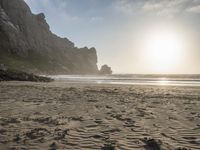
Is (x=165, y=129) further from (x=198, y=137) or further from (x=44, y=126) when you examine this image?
(x=44, y=126)

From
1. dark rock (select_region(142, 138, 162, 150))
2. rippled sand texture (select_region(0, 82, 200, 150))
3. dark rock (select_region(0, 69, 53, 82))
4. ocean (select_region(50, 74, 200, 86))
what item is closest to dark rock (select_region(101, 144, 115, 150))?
rippled sand texture (select_region(0, 82, 200, 150))

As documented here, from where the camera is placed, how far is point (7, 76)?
4675 centimetres

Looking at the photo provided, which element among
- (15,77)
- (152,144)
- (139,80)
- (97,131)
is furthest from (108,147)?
(139,80)

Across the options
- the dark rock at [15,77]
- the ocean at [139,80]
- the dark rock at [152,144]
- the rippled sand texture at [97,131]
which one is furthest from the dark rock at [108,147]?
the ocean at [139,80]

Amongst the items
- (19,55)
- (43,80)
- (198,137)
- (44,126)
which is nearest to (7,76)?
(43,80)

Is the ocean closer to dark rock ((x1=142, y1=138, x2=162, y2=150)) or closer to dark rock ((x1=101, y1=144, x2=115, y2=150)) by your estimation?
dark rock ((x1=142, y1=138, x2=162, y2=150))

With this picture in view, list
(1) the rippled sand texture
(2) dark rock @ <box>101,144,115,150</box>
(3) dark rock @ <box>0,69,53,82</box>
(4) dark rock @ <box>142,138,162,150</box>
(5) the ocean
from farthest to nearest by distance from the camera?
(5) the ocean → (3) dark rock @ <box>0,69,53,82</box> → (1) the rippled sand texture → (4) dark rock @ <box>142,138,162,150</box> → (2) dark rock @ <box>101,144,115,150</box>

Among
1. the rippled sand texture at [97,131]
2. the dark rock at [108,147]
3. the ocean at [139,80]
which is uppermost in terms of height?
the ocean at [139,80]

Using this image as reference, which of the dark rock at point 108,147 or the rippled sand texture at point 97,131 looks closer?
the dark rock at point 108,147

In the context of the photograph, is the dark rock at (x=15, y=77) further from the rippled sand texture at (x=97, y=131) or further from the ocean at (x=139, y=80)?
the rippled sand texture at (x=97, y=131)

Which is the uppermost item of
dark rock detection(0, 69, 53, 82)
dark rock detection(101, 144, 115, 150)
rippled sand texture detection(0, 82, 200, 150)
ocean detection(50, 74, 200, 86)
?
dark rock detection(0, 69, 53, 82)

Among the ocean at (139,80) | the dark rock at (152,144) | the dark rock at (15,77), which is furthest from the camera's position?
the ocean at (139,80)

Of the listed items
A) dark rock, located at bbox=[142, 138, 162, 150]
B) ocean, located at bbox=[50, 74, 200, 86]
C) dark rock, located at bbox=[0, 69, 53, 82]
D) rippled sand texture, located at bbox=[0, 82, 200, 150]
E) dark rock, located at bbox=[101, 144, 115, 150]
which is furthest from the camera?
ocean, located at bbox=[50, 74, 200, 86]

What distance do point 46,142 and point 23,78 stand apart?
141 feet
